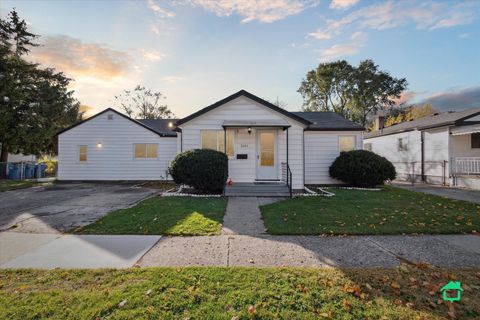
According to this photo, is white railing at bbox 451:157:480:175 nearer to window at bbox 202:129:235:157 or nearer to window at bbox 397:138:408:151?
window at bbox 397:138:408:151

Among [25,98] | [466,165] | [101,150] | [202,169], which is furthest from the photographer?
[25,98]

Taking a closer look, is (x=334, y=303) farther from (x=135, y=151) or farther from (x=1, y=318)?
(x=135, y=151)

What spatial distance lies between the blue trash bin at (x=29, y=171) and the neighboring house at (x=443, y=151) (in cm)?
3117

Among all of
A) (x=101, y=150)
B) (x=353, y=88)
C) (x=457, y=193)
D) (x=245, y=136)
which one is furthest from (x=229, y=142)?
(x=353, y=88)

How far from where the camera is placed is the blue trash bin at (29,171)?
1770cm

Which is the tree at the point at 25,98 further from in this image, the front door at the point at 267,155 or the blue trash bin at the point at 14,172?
the front door at the point at 267,155

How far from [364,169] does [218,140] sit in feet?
26.7

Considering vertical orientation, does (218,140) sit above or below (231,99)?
below

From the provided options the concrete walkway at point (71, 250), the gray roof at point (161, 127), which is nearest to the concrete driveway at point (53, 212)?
the concrete walkway at point (71, 250)

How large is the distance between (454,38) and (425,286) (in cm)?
1605

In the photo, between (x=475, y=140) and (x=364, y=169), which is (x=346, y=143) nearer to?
(x=364, y=169)

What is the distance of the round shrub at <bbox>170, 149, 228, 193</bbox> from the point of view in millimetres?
9516

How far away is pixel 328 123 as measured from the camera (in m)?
14.1

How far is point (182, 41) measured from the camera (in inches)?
470
